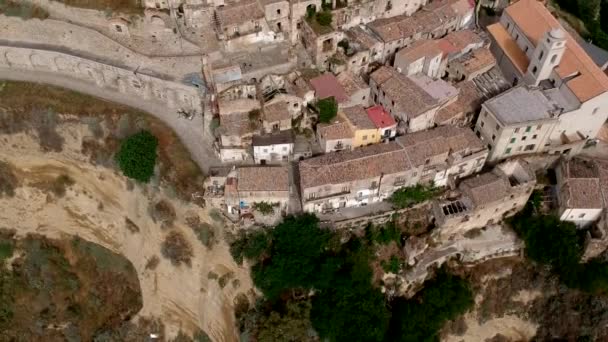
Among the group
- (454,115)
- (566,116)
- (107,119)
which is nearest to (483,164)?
(454,115)

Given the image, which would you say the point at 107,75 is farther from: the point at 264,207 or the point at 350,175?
the point at 350,175

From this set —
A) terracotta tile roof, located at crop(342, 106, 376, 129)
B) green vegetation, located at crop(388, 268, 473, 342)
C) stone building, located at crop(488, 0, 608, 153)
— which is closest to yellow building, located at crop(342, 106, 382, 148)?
terracotta tile roof, located at crop(342, 106, 376, 129)

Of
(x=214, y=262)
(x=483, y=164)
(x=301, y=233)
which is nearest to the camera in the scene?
(x=301, y=233)

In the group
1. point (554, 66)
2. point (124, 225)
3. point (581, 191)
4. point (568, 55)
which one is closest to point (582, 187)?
point (581, 191)

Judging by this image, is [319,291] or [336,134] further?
[336,134]

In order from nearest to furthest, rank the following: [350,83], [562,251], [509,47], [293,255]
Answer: [293,255], [562,251], [350,83], [509,47]

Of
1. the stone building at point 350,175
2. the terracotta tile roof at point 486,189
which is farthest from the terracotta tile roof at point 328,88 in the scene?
the terracotta tile roof at point 486,189

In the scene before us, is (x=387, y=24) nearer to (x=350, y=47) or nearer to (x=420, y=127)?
(x=350, y=47)
